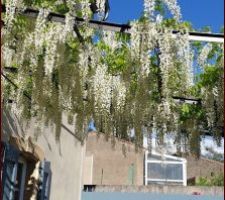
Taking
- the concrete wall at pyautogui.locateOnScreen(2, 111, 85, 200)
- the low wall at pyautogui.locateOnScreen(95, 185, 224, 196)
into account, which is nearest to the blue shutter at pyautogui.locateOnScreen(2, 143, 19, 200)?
the concrete wall at pyautogui.locateOnScreen(2, 111, 85, 200)

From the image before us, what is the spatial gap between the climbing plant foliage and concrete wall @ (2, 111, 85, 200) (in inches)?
128

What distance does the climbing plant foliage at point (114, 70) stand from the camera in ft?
12.8

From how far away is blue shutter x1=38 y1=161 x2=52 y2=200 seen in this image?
371 inches

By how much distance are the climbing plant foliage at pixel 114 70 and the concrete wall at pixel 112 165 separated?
51.5 ft

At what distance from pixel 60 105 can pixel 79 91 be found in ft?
1.32

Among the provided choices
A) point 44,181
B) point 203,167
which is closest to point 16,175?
point 44,181

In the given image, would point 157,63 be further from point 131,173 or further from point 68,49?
point 131,173

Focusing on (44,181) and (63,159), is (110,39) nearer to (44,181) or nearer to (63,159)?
(44,181)

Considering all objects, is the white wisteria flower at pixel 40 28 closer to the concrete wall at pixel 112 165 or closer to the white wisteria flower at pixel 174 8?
the white wisteria flower at pixel 174 8

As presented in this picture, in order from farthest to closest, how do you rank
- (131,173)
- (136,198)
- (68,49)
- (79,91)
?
(131,173) < (136,198) < (79,91) < (68,49)

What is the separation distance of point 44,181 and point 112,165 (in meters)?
13.4

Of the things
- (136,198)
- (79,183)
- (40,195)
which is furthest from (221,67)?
(136,198)

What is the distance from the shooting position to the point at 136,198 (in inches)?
565

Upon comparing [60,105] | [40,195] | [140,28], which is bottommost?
[40,195]
